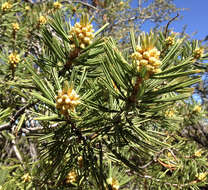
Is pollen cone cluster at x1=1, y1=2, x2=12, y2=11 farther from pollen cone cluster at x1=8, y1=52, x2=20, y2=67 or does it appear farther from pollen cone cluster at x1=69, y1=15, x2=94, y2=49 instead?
pollen cone cluster at x1=69, y1=15, x2=94, y2=49

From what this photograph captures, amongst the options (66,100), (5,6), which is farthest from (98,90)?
(5,6)

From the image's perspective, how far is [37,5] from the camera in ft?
6.73

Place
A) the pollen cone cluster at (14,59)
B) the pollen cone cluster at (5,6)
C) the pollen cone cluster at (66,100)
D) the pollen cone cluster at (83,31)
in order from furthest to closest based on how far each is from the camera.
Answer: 1. the pollen cone cluster at (5,6)
2. the pollen cone cluster at (14,59)
3. the pollen cone cluster at (83,31)
4. the pollen cone cluster at (66,100)

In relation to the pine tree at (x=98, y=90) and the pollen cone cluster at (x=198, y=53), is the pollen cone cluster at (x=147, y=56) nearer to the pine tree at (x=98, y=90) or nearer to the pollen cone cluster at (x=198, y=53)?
the pine tree at (x=98, y=90)

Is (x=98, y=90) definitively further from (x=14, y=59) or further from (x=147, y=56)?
(x=14, y=59)

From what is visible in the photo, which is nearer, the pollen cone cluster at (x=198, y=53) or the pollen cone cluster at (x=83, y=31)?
the pollen cone cluster at (x=83, y=31)

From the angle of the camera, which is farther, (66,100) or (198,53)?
(198,53)

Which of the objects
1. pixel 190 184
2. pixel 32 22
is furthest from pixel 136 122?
pixel 32 22

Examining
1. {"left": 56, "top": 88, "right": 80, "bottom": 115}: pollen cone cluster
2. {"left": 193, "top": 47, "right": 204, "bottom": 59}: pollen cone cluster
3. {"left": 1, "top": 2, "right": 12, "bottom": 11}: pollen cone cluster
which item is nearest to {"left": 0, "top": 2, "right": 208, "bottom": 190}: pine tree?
{"left": 56, "top": 88, "right": 80, "bottom": 115}: pollen cone cluster

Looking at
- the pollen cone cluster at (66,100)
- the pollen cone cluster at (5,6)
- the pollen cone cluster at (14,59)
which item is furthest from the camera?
the pollen cone cluster at (5,6)

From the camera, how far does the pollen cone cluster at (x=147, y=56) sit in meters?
0.41

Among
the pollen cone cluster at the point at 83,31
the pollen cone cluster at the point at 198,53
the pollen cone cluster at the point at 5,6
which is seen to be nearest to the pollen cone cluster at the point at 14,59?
the pollen cone cluster at the point at 83,31

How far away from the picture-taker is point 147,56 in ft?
1.35

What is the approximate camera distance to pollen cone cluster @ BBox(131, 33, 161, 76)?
41cm
